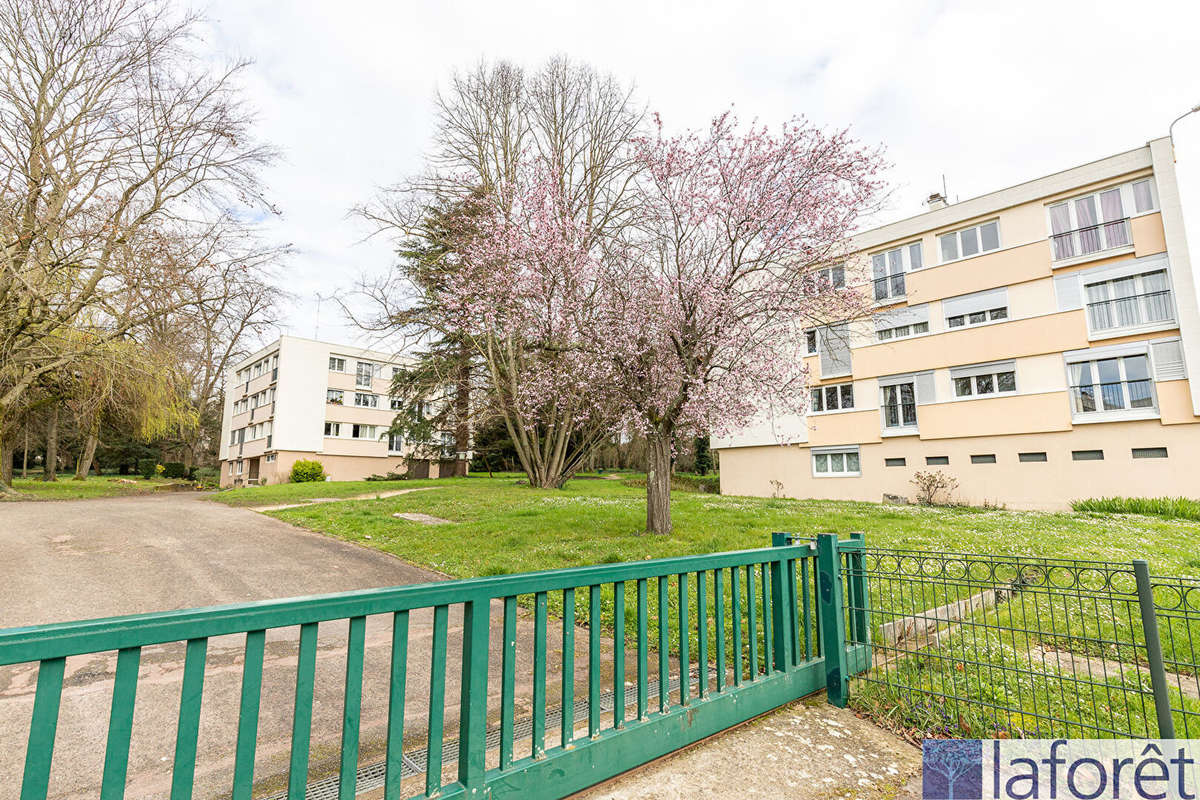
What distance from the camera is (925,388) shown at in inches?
787

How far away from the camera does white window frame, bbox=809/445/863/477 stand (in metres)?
21.4

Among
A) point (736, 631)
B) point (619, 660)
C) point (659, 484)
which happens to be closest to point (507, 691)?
point (619, 660)

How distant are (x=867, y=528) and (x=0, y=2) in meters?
22.6

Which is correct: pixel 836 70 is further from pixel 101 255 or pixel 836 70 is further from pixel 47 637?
pixel 101 255

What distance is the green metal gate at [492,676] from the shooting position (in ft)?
4.94

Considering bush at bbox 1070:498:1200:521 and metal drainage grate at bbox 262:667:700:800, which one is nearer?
metal drainage grate at bbox 262:667:700:800

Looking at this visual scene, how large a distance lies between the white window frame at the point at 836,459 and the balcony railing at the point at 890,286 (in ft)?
19.3

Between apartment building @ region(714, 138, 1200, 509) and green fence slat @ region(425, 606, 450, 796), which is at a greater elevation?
apartment building @ region(714, 138, 1200, 509)

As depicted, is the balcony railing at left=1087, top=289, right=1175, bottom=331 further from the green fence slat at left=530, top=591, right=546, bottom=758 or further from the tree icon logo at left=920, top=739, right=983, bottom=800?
the green fence slat at left=530, top=591, right=546, bottom=758

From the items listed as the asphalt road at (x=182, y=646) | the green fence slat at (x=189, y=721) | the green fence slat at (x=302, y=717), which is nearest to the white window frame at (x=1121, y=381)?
the asphalt road at (x=182, y=646)

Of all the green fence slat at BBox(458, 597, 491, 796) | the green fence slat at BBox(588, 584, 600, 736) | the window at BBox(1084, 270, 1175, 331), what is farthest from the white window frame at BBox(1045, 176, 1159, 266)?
the green fence slat at BBox(458, 597, 491, 796)

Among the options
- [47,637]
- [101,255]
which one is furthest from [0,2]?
[47,637]

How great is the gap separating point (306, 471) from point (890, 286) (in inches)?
1264

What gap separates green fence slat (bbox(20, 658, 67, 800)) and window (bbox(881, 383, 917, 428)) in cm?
2259
